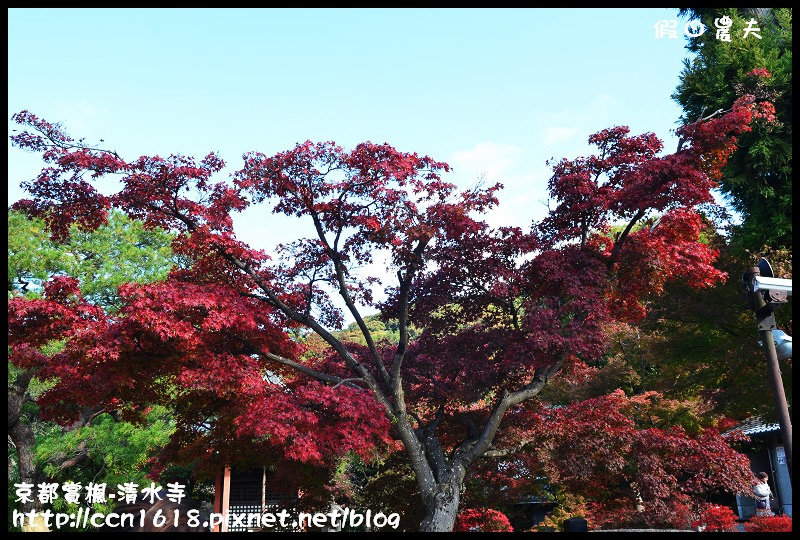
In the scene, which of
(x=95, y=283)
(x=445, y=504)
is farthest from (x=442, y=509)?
(x=95, y=283)

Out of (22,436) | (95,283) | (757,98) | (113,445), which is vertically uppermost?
(757,98)

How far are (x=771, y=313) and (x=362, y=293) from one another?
252 inches

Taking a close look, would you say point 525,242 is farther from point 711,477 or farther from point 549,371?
point 711,477

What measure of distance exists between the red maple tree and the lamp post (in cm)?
306

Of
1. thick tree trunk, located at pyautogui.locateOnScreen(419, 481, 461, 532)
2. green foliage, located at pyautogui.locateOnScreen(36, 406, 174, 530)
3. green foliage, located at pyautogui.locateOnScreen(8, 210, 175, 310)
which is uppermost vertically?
green foliage, located at pyautogui.locateOnScreen(8, 210, 175, 310)

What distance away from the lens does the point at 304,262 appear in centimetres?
1100

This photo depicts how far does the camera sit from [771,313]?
7.00 m

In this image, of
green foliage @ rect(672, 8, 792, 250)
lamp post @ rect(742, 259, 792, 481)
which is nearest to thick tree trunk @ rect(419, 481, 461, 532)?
lamp post @ rect(742, 259, 792, 481)

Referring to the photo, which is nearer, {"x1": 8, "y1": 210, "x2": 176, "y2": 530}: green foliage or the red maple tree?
the red maple tree

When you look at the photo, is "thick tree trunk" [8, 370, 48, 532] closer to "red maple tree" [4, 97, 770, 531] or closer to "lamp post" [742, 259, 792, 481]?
"red maple tree" [4, 97, 770, 531]

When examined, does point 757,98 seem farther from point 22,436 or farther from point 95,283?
point 22,436

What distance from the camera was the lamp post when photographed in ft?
22.7

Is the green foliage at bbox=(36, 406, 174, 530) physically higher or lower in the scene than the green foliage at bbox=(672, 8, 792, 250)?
lower

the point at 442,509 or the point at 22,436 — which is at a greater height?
the point at 22,436
